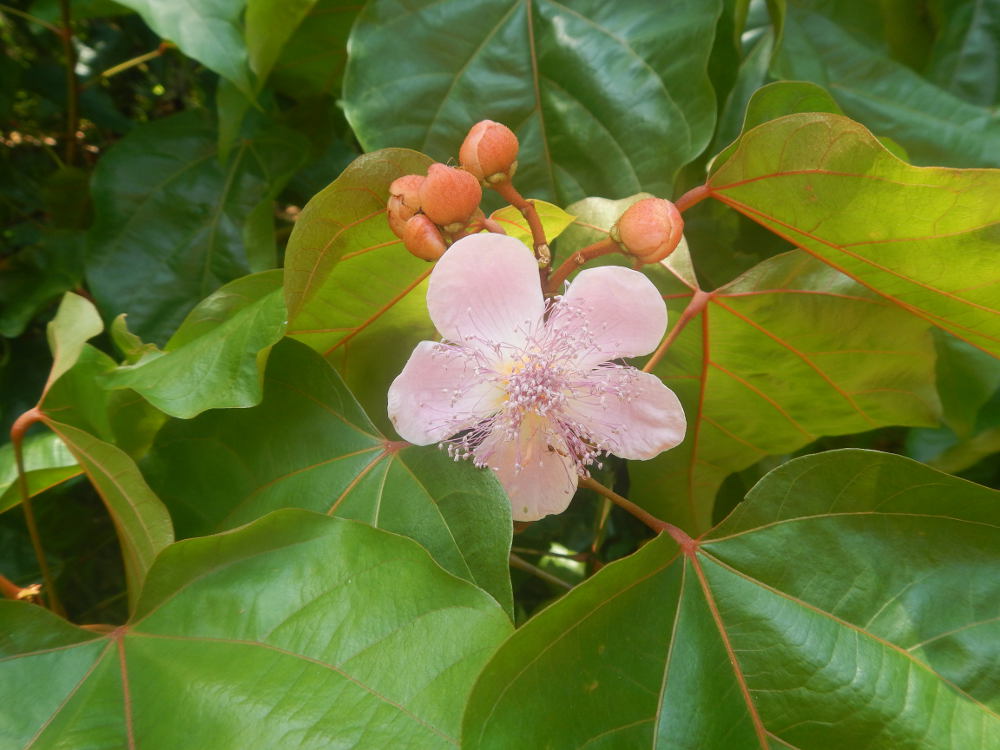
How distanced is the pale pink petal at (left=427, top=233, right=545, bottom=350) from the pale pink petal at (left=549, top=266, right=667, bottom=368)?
0.03 metres

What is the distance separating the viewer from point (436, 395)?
664mm

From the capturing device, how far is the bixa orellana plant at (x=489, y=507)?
562mm

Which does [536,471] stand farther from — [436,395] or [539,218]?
[539,218]

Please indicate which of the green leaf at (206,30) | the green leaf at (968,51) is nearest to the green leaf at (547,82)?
the green leaf at (206,30)

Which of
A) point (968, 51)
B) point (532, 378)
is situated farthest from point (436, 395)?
point (968, 51)

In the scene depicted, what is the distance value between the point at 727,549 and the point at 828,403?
0.25 meters

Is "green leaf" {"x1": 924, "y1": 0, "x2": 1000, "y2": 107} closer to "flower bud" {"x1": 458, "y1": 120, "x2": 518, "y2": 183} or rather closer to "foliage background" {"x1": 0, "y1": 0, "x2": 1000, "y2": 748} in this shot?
"foliage background" {"x1": 0, "y1": 0, "x2": 1000, "y2": 748}

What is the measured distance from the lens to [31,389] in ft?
3.92

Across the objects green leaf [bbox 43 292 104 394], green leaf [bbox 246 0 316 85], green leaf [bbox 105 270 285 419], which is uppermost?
green leaf [bbox 246 0 316 85]

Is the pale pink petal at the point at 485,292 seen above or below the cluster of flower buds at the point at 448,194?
below

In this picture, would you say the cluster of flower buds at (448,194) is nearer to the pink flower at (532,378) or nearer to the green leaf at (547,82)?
the pink flower at (532,378)

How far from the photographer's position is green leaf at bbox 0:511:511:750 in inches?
20.9

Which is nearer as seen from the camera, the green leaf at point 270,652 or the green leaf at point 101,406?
the green leaf at point 270,652

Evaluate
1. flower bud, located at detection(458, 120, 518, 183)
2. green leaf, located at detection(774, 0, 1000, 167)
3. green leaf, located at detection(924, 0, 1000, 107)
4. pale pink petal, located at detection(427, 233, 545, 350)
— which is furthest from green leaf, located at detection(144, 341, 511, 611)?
green leaf, located at detection(924, 0, 1000, 107)
